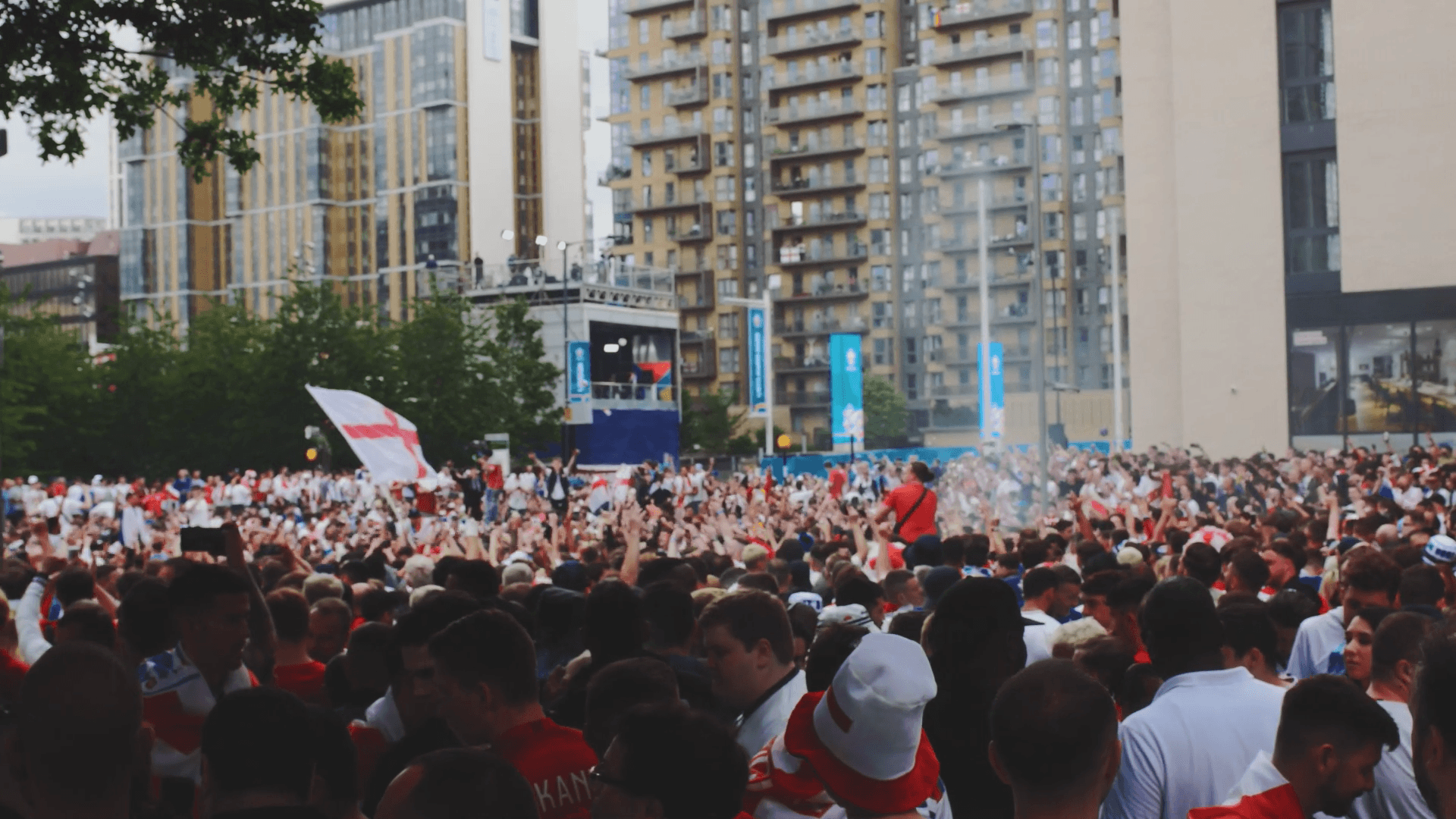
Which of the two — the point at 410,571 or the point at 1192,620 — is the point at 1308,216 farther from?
the point at 1192,620

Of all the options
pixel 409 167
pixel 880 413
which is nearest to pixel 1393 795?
pixel 880 413

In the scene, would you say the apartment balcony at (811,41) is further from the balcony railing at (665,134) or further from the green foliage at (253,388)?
the green foliage at (253,388)

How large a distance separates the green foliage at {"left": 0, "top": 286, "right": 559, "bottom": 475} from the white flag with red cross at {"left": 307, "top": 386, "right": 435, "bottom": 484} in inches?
1555

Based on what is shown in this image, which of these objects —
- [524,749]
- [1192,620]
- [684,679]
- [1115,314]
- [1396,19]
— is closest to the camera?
[524,749]

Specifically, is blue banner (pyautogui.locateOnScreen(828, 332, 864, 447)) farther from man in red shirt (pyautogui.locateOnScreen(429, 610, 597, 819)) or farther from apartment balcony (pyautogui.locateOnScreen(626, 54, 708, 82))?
apartment balcony (pyautogui.locateOnScreen(626, 54, 708, 82))

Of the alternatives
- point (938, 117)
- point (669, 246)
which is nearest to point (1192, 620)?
point (938, 117)

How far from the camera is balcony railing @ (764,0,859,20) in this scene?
108 meters

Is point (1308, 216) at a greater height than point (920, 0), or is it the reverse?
point (920, 0)

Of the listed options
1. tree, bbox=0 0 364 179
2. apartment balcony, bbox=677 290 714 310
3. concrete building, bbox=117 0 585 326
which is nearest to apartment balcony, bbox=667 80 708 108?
concrete building, bbox=117 0 585 326

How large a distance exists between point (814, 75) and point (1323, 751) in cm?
10915

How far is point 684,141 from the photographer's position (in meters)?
117

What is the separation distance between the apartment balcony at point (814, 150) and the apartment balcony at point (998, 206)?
18611mm

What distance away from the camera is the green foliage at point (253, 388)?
60000mm

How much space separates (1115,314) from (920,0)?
52.1m
